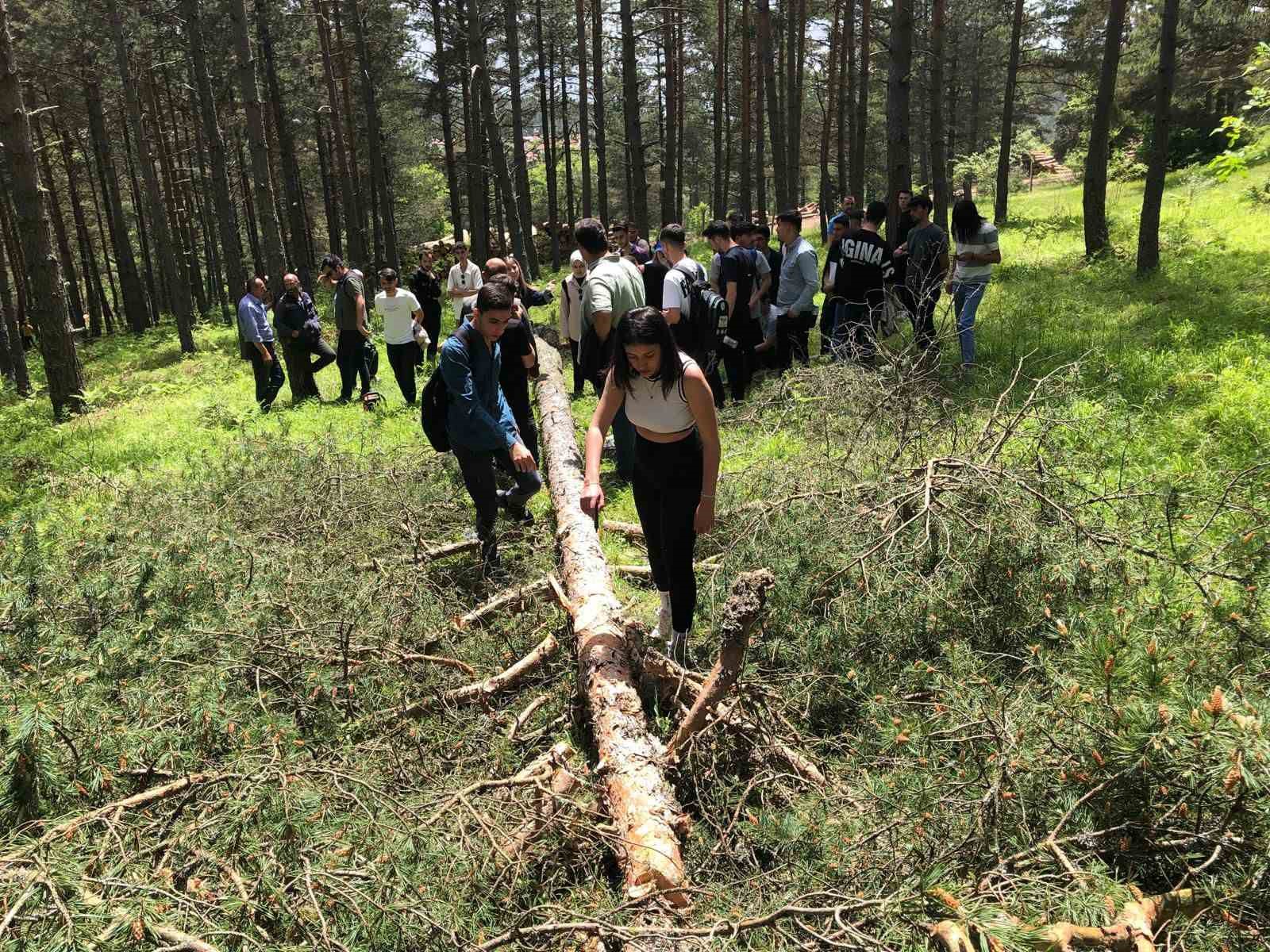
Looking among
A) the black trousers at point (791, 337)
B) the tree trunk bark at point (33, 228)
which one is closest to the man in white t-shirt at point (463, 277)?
the black trousers at point (791, 337)

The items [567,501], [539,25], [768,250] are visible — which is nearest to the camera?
[567,501]

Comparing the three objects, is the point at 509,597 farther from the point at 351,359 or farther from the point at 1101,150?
the point at 1101,150

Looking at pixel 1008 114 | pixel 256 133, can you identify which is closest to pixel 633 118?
pixel 256 133

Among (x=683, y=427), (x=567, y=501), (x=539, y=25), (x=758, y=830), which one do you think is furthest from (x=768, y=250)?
(x=539, y=25)

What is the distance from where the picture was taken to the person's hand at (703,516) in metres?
4.21

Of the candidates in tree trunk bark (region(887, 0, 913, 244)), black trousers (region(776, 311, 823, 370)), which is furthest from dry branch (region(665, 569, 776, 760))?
tree trunk bark (region(887, 0, 913, 244))

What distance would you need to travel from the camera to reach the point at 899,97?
10.8m

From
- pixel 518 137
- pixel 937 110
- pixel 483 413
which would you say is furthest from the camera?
pixel 518 137

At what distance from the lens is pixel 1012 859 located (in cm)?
246

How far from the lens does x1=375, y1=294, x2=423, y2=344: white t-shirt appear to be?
9.85 m

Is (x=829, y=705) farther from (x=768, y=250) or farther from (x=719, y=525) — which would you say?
(x=768, y=250)

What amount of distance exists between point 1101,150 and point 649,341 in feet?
44.2

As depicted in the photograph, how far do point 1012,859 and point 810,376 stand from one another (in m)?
4.31

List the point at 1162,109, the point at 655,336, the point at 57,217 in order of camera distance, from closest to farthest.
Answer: the point at 655,336 → the point at 1162,109 → the point at 57,217
